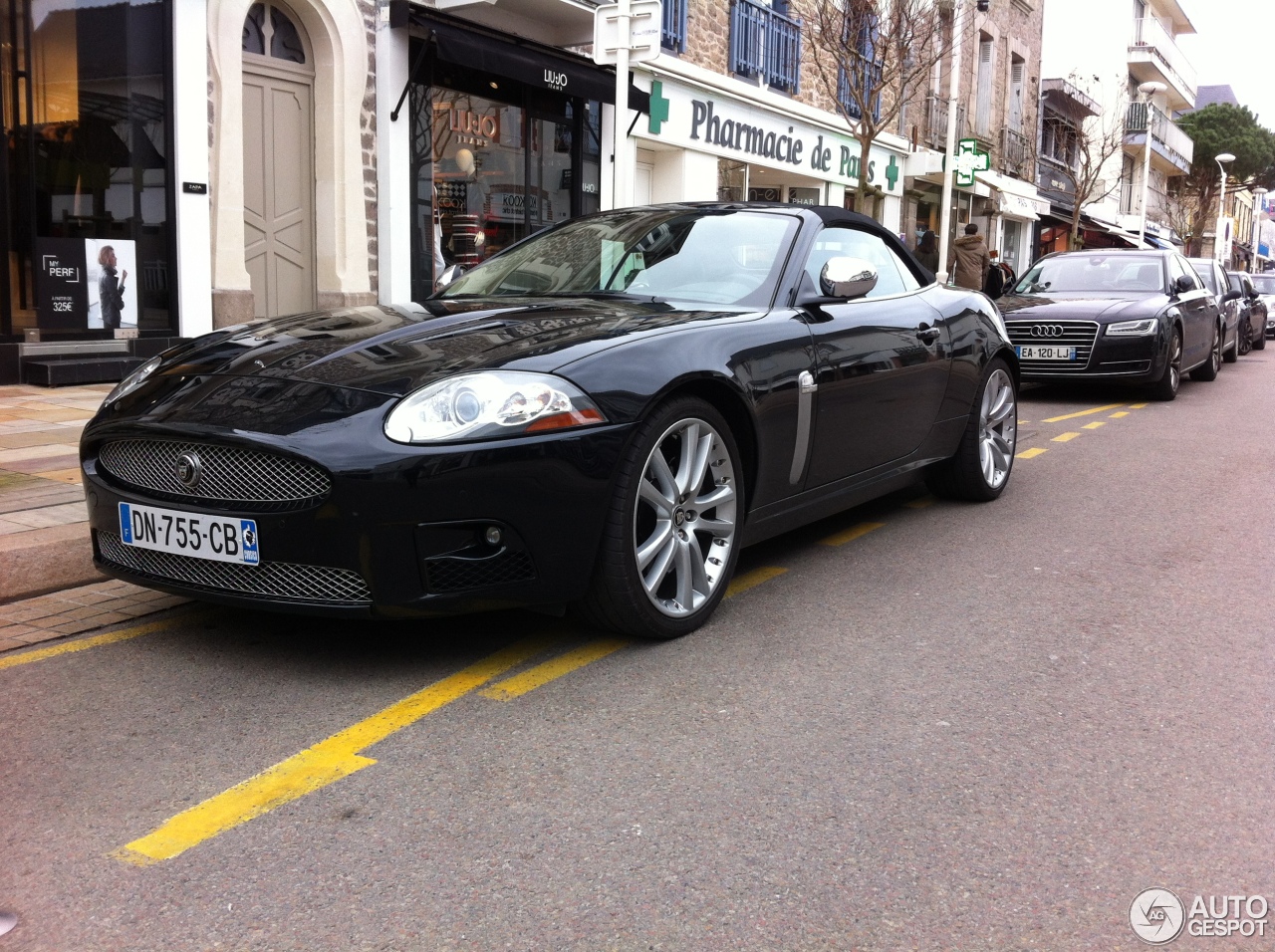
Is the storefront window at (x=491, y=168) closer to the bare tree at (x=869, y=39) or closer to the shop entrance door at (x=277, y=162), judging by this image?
the shop entrance door at (x=277, y=162)

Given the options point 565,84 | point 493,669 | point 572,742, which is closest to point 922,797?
point 572,742

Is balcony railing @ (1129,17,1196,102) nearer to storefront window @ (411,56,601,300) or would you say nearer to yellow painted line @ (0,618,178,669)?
storefront window @ (411,56,601,300)

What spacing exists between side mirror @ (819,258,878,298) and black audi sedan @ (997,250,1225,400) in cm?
689

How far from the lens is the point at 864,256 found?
542 centimetres

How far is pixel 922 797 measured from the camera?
2.86 metres

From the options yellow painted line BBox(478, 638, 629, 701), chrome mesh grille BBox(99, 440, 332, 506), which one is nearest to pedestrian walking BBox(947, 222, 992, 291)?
yellow painted line BBox(478, 638, 629, 701)

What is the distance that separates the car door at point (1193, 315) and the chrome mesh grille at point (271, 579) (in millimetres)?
11071

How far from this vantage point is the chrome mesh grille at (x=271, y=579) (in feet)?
11.1

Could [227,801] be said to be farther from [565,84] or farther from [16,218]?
[565,84]

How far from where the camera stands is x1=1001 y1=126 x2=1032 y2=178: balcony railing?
33.2m

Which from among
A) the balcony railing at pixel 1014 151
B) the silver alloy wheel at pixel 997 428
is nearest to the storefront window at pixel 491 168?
the silver alloy wheel at pixel 997 428

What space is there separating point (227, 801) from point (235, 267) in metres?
8.94

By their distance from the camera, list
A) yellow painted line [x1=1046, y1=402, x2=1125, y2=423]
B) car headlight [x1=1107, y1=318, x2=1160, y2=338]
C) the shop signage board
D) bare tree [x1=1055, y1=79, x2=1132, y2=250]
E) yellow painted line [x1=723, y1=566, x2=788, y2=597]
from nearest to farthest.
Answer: yellow painted line [x1=723, y1=566, x2=788, y2=597] → the shop signage board → yellow painted line [x1=1046, y1=402, x2=1125, y2=423] → car headlight [x1=1107, y1=318, x2=1160, y2=338] → bare tree [x1=1055, y1=79, x2=1132, y2=250]

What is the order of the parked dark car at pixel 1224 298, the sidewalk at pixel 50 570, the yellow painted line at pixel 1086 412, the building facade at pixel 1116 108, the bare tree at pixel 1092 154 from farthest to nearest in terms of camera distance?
the building facade at pixel 1116 108 < the bare tree at pixel 1092 154 < the parked dark car at pixel 1224 298 < the yellow painted line at pixel 1086 412 < the sidewalk at pixel 50 570
